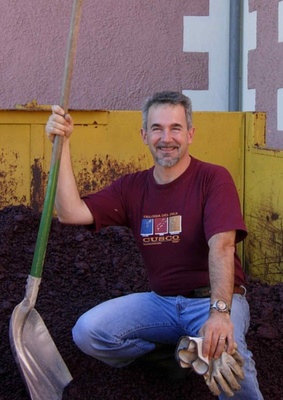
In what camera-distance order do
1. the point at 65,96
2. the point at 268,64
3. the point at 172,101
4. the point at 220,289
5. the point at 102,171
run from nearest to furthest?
the point at 220,289, the point at 65,96, the point at 172,101, the point at 102,171, the point at 268,64

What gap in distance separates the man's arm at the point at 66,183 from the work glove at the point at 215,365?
0.72m

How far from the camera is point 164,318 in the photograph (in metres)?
3.21

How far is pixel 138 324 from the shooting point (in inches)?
126

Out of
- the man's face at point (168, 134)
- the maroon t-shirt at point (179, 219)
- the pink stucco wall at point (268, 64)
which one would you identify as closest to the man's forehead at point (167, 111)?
the man's face at point (168, 134)

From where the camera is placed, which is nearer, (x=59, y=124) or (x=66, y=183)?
(x=59, y=124)

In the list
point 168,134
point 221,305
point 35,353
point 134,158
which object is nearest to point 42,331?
point 35,353

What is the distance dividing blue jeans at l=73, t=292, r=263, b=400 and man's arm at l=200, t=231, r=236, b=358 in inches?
8.0

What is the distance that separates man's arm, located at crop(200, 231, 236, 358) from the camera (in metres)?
2.77

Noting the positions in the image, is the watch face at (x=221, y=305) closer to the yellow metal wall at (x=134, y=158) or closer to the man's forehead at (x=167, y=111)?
the man's forehead at (x=167, y=111)

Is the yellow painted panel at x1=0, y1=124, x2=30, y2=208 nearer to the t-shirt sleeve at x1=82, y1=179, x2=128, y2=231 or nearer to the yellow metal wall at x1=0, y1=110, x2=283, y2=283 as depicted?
the yellow metal wall at x1=0, y1=110, x2=283, y2=283

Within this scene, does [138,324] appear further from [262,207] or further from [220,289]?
[262,207]

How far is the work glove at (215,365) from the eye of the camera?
9.05 ft

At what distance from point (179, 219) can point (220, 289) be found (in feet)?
1.30

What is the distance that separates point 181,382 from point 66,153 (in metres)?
1.06
